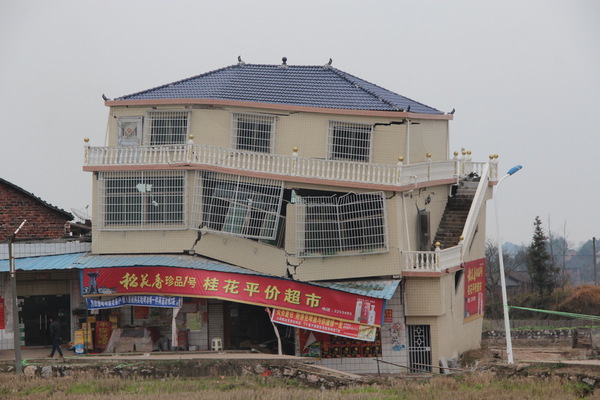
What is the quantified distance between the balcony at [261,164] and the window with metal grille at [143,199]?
0.46 m

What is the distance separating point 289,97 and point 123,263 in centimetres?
818

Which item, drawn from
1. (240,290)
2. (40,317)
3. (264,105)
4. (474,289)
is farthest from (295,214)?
(40,317)

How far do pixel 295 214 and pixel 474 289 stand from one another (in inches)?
338

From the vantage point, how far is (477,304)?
41.4 meters

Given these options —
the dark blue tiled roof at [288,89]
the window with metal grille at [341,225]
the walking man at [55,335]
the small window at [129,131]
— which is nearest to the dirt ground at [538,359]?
the window with metal grille at [341,225]

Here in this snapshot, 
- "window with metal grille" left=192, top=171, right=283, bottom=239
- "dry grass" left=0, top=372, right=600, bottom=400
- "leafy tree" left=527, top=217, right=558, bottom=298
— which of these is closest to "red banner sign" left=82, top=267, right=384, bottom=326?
"window with metal grille" left=192, top=171, right=283, bottom=239

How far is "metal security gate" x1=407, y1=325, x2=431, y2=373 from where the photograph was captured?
36500 millimetres

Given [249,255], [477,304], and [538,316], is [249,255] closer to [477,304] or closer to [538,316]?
[477,304]

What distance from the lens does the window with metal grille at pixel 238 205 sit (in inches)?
1442

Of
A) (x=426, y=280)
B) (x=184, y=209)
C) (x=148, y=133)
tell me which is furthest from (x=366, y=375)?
(x=148, y=133)

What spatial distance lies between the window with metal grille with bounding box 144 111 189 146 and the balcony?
0.74 metres

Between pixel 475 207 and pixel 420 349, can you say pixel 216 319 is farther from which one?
pixel 475 207

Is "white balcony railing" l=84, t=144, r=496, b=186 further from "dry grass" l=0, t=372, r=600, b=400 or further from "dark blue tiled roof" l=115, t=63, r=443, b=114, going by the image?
"dry grass" l=0, t=372, r=600, b=400

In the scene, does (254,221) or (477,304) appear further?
(477,304)
